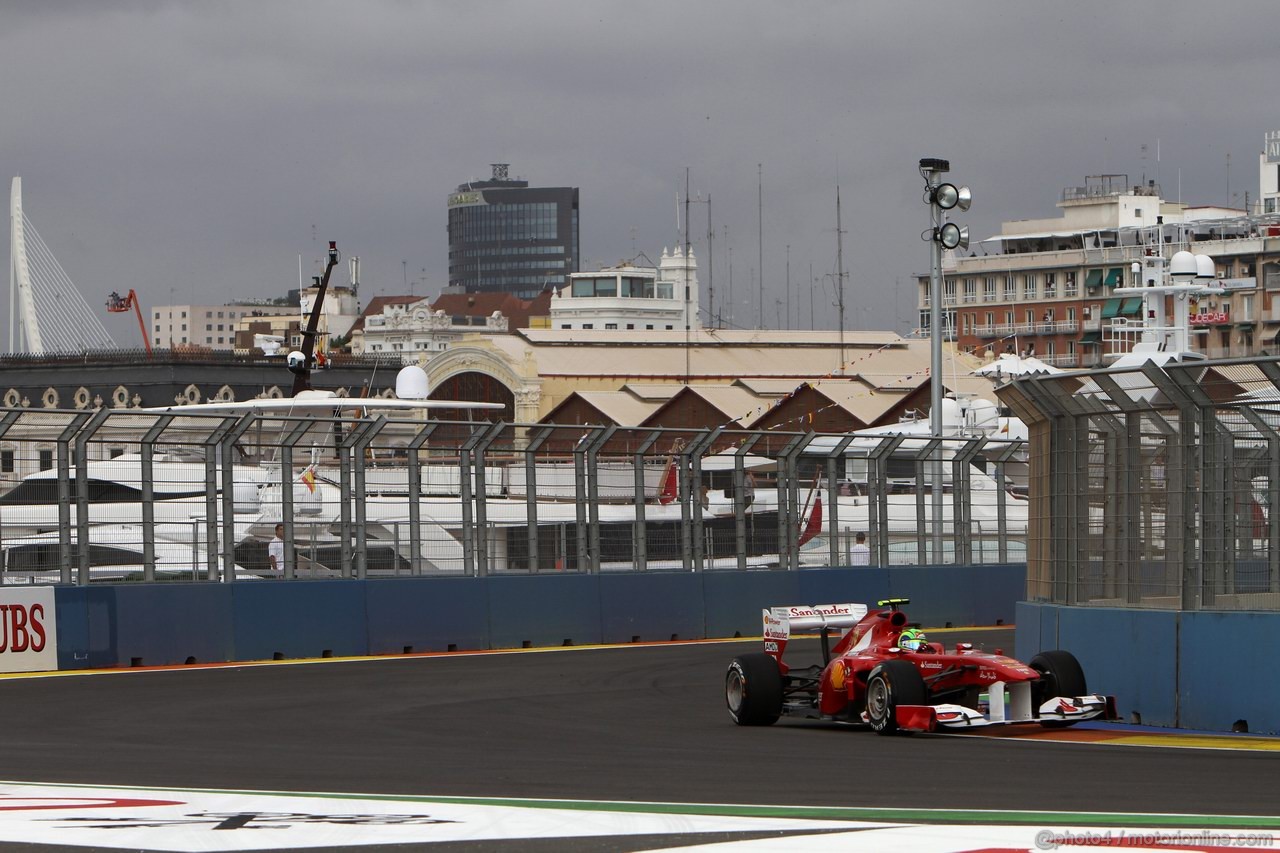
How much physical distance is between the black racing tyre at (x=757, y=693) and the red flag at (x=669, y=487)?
35.9ft

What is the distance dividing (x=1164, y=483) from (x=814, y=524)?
A: 1350 centimetres

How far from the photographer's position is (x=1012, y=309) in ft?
499

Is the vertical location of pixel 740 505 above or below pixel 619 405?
below

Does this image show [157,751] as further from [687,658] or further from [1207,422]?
[687,658]

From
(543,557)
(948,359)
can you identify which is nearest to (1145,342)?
(543,557)

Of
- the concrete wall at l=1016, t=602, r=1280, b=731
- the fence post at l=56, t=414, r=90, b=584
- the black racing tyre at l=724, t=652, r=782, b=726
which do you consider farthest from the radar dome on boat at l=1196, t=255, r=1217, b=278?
the black racing tyre at l=724, t=652, r=782, b=726

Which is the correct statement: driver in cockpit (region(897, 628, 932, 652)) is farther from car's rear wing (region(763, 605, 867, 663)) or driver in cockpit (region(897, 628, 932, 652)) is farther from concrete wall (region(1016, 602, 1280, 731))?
concrete wall (region(1016, 602, 1280, 731))

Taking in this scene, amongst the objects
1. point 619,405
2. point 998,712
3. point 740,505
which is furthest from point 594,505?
point 619,405

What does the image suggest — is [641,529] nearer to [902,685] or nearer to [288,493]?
[288,493]

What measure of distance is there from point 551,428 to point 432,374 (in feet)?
391

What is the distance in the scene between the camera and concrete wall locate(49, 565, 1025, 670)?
781 inches

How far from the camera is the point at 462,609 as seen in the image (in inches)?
895

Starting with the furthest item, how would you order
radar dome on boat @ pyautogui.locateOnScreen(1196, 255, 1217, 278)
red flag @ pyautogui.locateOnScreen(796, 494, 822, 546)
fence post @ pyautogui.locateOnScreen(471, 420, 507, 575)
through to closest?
radar dome on boat @ pyautogui.locateOnScreen(1196, 255, 1217, 278) → red flag @ pyautogui.locateOnScreen(796, 494, 822, 546) → fence post @ pyautogui.locateOnScreen(471, 420, 507, 575)

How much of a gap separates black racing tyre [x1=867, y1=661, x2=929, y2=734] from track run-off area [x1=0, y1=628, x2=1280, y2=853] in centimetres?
13
